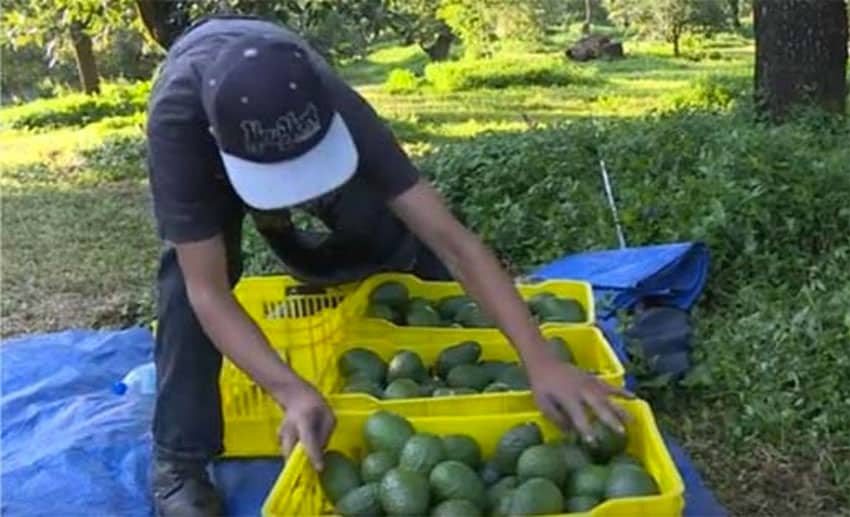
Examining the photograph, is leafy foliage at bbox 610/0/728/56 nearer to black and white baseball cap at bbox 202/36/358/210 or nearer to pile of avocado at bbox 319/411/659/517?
pile of avocado at bbox 319/411/659/517

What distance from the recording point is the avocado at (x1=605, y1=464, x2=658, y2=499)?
74.2 inches

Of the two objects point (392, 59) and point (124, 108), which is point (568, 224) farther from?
point (392, 59)

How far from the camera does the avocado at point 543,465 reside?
6.50 feet

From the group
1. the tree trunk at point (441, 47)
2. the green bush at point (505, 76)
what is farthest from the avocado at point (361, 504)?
the tree trunk at point (441, 47)

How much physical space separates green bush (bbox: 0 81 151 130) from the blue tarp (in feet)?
29.9

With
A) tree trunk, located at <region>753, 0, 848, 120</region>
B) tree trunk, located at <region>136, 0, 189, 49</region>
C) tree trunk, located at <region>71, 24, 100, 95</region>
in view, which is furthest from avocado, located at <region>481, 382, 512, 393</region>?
tree trunk, located at <region>71, 24, 100, 95</region>

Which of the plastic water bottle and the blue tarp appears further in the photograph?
the plastic water bottle

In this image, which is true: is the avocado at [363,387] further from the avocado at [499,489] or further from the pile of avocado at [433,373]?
the avocado at [499,489]

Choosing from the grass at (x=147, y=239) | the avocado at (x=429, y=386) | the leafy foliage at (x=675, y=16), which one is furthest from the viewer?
the leafy foliage at (x=675, y=16)

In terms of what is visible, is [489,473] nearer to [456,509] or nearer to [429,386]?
[456,509]

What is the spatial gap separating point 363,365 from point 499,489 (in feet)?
2.04

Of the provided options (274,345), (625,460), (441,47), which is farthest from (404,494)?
(441,47)

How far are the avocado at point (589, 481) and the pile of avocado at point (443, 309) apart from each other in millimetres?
755

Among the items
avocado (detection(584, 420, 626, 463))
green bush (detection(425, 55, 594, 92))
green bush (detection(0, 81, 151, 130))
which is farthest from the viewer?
green bush (detection(425, 55, 594, 92))
